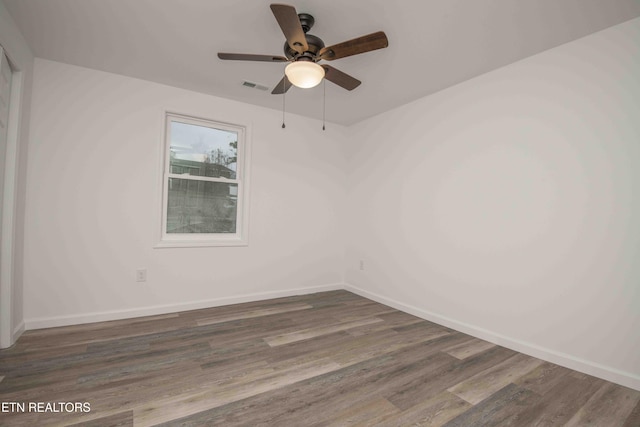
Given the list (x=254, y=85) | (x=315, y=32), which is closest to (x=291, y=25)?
(x=315, y=32)

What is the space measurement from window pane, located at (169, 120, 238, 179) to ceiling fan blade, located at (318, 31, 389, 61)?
2.07m

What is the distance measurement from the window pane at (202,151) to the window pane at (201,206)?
0.48 ft

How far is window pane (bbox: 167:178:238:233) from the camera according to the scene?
3.39m

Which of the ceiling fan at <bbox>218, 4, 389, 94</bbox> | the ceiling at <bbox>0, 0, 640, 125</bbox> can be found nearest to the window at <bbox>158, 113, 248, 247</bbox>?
the ceiling at <bbox>0, 0, 640, 125</bbox>

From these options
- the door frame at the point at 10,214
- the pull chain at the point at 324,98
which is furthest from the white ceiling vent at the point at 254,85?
the door frame at the point at 10,214

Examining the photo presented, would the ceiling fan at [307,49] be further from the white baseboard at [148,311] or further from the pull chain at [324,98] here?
the white baseboard at [148,311]

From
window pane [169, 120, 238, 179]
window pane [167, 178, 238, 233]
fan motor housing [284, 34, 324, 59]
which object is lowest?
window pane [167, 178, 238, 233]

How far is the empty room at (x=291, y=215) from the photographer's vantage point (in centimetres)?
188

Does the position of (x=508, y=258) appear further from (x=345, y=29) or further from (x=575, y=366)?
(x=345, y=29)

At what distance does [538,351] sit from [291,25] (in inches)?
118

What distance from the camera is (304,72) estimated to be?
1934mm

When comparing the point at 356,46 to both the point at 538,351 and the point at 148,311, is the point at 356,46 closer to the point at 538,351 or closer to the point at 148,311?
the point at 538,351

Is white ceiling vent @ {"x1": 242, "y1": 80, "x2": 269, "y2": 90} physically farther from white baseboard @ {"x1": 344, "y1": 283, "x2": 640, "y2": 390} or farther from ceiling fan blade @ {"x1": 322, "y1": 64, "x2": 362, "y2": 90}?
white baseboard @ {"x1": 344, "y1": 283, "x2": 640, "y2": 390}

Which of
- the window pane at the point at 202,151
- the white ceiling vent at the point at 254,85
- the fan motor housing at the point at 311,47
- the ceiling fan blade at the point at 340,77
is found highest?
the white ceiling vent at the point at 254,85
